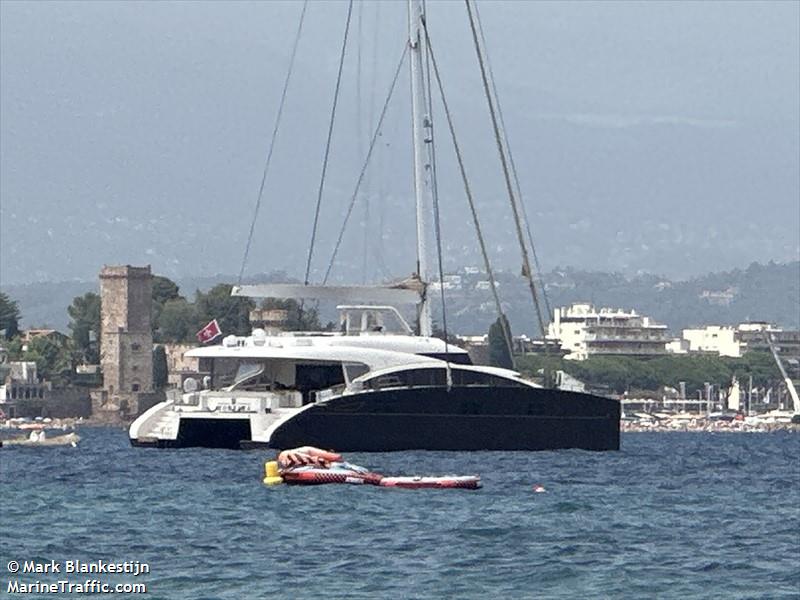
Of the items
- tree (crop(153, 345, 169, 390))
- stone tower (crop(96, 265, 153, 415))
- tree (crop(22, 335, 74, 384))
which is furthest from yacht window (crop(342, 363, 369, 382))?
tree (crop(22, 335, 74, 384))

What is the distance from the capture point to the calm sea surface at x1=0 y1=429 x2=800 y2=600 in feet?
129

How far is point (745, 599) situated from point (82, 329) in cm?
16444

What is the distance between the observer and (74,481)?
63.9 metres

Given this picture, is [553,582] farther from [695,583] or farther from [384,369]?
[384,369]

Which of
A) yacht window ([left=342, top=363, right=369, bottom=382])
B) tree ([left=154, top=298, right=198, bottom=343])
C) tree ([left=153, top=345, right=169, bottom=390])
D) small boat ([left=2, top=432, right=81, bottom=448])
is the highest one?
tree ([left=154, top=298, right=198, bottom=343])

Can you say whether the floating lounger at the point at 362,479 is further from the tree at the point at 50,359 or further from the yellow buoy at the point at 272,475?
the tree at the point at 50,359

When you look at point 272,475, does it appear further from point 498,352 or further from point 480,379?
point 498,352

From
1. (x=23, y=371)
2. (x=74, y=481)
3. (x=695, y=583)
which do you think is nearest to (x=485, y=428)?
(x=74, y=481)

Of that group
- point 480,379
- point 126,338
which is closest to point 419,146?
point 480,379

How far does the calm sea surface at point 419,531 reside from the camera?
39.5 meters

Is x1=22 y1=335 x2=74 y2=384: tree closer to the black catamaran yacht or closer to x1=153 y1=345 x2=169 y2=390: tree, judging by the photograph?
x1=153 y1=345 x2=169 y2=390: tree

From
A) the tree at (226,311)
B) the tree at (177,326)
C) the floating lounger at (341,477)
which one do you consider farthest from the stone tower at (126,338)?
the floating lounger at (341,477)

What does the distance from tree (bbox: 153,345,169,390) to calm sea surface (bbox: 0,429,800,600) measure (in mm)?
112780

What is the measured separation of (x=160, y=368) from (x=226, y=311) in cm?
642
